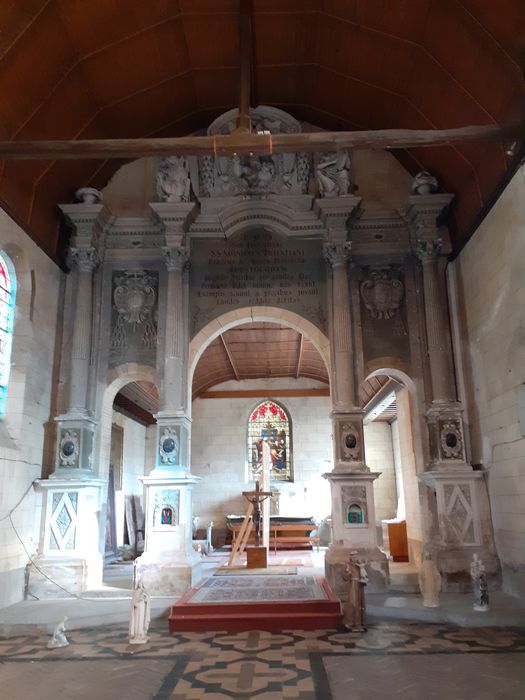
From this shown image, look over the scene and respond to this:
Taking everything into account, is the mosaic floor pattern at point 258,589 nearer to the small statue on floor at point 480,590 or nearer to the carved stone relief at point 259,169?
the small statue on floor at point 480,590

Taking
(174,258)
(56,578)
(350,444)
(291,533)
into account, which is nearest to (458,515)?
(350,444)

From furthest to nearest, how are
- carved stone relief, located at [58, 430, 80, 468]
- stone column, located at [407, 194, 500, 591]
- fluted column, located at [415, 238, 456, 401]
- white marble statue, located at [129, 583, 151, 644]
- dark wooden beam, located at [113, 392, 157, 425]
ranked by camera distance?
dark wooden beam, located at [113, 392, 157, 425]
fluted column, located at [415, 238, 456, 401]
carved stone relief, located at [58, 430, 80, 468]
stone column, located at [407, 194, 500, 591]
white marble statue, located at [129, 583, 151, 644]

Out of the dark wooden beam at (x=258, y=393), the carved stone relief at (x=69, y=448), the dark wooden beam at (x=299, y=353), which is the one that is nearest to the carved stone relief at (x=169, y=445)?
the carved stone relief at (x=69, y=448)

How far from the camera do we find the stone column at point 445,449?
952 centimetres

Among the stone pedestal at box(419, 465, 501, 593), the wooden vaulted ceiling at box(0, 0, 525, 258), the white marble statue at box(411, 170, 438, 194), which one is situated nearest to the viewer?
the wooden vaulted ceiling at box(0, 0, 525, 258)

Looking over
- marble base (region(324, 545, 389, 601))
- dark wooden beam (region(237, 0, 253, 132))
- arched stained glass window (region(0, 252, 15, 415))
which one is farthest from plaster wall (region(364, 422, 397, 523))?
dark wooden beam (region(237, 0, 253, 132))

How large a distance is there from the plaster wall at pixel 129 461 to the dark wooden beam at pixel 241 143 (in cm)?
1052

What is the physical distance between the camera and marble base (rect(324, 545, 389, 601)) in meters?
9.48

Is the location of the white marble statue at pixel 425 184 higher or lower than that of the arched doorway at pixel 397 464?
higher

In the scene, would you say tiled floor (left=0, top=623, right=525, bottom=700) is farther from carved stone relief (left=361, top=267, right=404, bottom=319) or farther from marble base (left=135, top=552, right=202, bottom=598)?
carved stone relief (left=361, top=267, right=404, bottom=319)

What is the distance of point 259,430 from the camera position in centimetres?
2148

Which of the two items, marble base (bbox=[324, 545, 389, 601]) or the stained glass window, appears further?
the stained glass window

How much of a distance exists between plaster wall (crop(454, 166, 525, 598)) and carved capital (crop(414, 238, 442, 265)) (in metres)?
0.66

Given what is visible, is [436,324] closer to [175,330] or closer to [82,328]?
[175,330]
